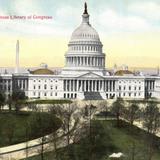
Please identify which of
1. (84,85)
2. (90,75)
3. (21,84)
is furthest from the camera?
(21,84)

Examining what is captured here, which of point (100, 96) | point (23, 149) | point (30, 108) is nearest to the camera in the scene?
point (23, 149)

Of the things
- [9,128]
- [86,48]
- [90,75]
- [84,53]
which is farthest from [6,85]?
[9,128]

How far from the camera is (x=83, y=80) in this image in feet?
545

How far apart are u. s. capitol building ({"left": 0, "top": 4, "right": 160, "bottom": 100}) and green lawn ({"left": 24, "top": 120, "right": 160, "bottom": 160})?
79.7 meters

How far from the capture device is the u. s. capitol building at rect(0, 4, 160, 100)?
545 feet

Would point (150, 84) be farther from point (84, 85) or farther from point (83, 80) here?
point (83, 80)

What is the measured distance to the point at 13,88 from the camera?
16738cm

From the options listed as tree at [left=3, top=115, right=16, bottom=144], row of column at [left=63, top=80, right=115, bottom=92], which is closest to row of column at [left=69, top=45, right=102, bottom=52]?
row of column at [left=63, top=80, right=115, bottom=92]

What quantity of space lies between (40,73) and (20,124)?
304 feet

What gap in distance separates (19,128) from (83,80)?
87007 millimetres

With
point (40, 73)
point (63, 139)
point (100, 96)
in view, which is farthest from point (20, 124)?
point (40, 73)

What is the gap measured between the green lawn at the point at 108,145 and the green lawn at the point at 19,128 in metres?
8.38

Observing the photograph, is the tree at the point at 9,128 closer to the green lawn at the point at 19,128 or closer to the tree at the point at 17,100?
the green lawn at the point at 19,128

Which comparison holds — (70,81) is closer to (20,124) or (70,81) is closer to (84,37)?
(84,37)
